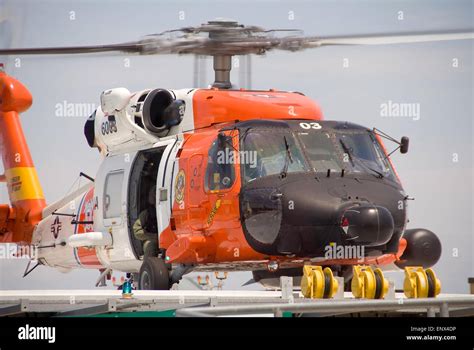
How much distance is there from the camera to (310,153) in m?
11.7

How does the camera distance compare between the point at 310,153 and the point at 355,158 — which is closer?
the point at 310,153

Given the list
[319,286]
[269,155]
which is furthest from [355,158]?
[319,286]

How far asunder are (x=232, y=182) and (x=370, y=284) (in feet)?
10.00

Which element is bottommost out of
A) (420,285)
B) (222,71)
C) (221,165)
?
(420,285)

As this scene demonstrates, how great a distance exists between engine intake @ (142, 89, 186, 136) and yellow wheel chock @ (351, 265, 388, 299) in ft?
14.8

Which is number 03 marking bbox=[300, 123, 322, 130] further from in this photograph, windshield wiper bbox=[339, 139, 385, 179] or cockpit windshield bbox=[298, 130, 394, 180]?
windshield wiper bbox=[339, 139, 385, 179]

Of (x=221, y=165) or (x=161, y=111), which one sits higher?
(x=161, y=111)

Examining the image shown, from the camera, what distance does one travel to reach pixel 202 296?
8461 mm

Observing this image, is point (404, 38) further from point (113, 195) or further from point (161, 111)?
point (113, 195)

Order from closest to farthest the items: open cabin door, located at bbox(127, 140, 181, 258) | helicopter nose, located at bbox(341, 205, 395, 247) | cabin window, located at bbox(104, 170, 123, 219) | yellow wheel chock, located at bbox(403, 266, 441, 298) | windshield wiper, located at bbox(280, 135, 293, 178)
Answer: yellow wheel chock, located at bbox(403, 266, 441, 298) → helicopter nose, located at bbox(341, 205, 395, 247) → windshield wiper, located at bbox(280, 135, 293, 178) → open cabin door, located at bbox(127, 140, 181, 258) → cabin window, located at bbox(104, 170, 123, 219)

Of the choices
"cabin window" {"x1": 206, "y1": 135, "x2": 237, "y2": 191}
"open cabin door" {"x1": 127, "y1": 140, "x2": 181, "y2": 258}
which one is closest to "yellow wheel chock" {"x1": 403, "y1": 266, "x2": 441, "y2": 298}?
Answer: "cabin window" {"x1": 206, "y1": 135, "x2": 237, "y2": 191}

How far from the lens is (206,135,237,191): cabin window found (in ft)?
37.9

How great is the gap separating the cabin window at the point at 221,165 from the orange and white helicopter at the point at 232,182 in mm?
11

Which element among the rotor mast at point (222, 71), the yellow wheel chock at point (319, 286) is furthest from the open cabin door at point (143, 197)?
the yellow wheel chock at point (319, 286)
